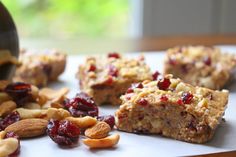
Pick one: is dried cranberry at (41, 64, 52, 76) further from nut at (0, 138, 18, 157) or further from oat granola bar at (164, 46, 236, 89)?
nut at (0, 138, 18, 157)

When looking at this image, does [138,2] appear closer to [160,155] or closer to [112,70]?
[112,70]

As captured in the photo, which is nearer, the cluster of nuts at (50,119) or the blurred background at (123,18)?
the cluster of nuts at (50,119)

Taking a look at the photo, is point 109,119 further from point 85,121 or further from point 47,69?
point 47,69

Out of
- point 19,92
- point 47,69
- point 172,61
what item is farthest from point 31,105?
point 172,61

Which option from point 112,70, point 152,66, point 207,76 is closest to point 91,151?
point 112,70

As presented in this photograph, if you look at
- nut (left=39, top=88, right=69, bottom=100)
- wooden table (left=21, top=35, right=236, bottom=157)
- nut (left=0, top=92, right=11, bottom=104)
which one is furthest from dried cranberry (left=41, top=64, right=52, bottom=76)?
wooden table (left=21, top=35, right=236, bottom=157)

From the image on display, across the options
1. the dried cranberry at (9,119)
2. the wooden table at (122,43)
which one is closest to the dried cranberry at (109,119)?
the dried cranberry at (9,119)

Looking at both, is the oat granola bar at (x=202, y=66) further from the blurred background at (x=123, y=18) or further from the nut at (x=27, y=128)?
the blurred background at (x=123, y=18)
